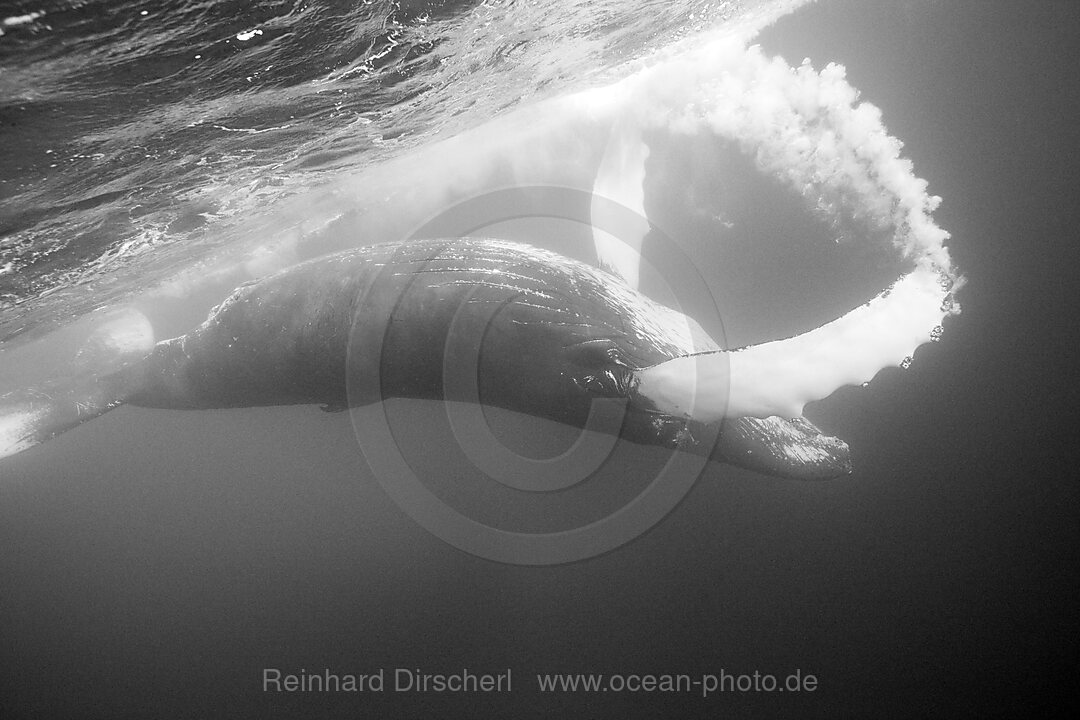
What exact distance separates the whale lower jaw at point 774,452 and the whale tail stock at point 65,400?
28.0 feet

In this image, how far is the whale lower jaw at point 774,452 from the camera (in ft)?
12.8

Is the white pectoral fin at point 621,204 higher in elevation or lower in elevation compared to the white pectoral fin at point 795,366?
higher

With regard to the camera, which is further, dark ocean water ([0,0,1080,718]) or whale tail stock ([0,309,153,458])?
whale tail stock ([0,309,153,458])

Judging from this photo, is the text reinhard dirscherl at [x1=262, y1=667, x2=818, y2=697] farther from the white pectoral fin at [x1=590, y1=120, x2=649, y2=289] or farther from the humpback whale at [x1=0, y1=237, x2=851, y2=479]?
the white pectoral fin at [x1=590, y1=120, x2=649, y2=289]

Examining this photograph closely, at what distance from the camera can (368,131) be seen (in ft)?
26.0

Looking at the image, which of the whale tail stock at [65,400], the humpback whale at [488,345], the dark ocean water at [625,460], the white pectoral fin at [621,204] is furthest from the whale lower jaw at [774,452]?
the whale tail stock at [65,400]

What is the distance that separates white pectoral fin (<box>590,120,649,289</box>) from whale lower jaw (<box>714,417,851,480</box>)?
12.6 feet

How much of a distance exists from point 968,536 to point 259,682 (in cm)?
940

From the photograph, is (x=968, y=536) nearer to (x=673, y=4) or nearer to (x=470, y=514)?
(x=470, y=514)

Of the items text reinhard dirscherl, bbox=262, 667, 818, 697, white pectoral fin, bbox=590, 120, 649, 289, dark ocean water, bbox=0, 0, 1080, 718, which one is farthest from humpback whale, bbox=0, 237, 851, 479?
white pectoral fin, bbox=590, 120, 649, 289

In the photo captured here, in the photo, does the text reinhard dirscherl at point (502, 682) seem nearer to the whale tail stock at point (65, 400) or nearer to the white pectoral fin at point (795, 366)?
the white pectoral fin at point (795, 366)

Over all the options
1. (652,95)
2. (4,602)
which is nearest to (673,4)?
(652,95)

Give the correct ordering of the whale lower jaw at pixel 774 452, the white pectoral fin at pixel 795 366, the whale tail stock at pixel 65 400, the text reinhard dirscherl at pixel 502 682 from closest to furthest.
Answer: the white pectoral fin at pixel 795 366
the whale lower jaw at pixel 774 452
the text reinhard dirscherl at pixel 502 682
the whale tail stock at pixel 65 400

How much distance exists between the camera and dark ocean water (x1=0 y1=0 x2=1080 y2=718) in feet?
14.7
